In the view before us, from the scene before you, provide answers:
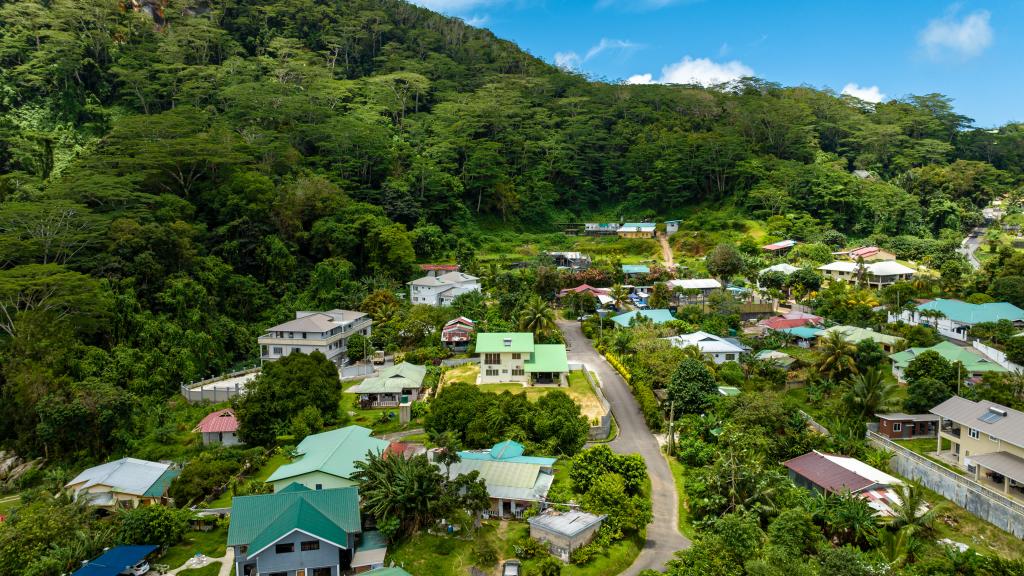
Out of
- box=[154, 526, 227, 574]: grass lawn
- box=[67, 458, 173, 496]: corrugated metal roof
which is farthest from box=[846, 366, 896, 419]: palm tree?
box=[67, 458, 173, 496]: corrugated metal roof

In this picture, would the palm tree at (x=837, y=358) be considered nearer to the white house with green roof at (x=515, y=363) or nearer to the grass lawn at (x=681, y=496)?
the grass lawn at (x=681, y=496)

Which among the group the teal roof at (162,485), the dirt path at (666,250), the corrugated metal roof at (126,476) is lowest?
the teal roof at (162,485)

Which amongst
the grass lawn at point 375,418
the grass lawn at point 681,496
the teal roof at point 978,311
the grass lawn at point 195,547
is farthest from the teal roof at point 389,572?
the teal roof at point 978,311

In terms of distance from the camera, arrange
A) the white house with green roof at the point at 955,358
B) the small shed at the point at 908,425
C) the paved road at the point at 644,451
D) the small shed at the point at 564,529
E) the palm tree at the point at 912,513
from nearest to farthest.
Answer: the palm tree at the point at 912,513 → the small shed at the point at 564,529 → the paved road at the point at 644,451 → the small shed at the point at 908,425 → the white house with green roof at the point at 955,358

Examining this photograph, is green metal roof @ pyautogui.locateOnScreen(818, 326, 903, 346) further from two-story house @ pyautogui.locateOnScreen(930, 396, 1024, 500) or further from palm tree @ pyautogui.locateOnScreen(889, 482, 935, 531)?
palm tree @ pyautogui.locateOnScreen(889, 482, 935, 531)

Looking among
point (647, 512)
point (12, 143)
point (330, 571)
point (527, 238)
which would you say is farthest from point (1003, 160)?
point (12, 143)
